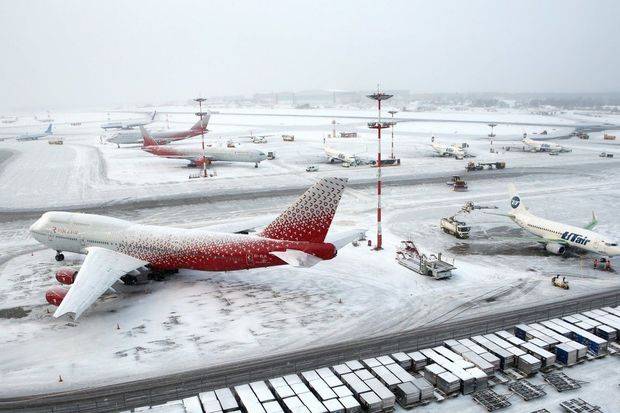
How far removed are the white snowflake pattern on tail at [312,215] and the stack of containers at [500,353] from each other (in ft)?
43.7

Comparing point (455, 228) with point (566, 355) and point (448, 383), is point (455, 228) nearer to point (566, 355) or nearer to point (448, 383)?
point (566, 355)

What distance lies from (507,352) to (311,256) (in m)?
14.8

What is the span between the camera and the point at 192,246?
129 ft

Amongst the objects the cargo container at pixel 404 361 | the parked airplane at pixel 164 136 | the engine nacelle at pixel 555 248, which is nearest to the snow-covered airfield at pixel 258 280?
the engine nacelle at pixel 555 248

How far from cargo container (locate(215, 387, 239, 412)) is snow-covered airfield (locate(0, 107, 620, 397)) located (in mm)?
4358

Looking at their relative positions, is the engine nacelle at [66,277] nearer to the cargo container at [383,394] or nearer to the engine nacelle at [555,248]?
the cargo container at [383,394]

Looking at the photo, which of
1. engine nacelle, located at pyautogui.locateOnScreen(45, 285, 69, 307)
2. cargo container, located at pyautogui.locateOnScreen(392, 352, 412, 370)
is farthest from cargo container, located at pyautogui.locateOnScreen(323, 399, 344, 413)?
engine nacelle, located at pyautogui.locateOnScreen(45, 285, 69, 307)

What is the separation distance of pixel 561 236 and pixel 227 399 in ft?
128

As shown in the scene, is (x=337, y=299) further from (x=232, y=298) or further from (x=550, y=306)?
(x=550, y=306)

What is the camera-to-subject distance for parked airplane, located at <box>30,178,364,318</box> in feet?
116

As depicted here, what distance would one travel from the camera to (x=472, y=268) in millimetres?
45312

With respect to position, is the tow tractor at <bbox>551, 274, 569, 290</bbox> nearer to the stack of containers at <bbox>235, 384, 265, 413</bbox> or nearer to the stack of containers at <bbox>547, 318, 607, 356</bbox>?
the stack of containers at <bbox>547, 318, 607, 356</bbox>

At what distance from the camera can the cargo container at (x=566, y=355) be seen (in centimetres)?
2822

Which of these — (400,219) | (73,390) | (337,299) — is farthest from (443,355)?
(400,219)
